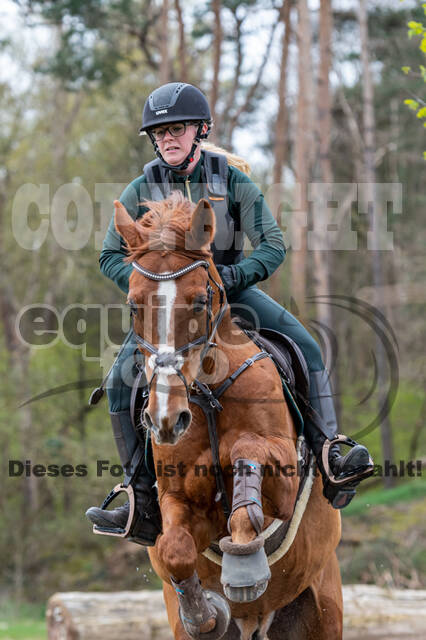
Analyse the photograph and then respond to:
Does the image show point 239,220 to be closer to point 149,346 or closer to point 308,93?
point 149,346

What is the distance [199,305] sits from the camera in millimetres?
3701

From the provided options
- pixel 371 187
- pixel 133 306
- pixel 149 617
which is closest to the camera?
pixel 133 306

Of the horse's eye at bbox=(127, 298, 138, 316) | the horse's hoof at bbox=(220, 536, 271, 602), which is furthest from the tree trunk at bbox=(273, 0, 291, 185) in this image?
the horse's hoof at bbox=(220, 536, 271, 602)

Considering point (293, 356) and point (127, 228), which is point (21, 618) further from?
point (127, 228)

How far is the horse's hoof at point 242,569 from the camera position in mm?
3746

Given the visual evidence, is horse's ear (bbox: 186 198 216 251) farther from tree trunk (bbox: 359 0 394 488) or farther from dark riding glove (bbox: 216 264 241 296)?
tree trunk (bbox: 359 0 394 488)

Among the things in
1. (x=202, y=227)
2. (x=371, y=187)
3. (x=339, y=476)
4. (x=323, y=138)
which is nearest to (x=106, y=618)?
(x=339, y=476)

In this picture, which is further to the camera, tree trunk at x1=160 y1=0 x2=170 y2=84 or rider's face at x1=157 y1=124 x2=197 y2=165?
tree trunk at x1=160 y1=0 x2=170 y2=84

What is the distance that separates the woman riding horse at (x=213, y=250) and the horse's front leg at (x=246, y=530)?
866 mm

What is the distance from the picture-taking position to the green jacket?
455cm

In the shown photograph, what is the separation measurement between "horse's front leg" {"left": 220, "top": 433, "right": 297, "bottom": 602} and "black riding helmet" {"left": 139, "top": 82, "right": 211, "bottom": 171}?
1.78m

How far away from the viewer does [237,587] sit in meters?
3.78

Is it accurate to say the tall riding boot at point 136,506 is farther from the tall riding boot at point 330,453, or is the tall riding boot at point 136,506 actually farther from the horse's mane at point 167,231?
the horse's mane at point 167,231

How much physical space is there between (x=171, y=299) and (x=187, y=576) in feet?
4.65
